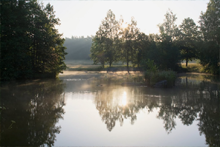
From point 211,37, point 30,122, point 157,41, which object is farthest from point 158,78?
point 157,41

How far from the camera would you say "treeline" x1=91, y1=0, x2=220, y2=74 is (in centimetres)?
4082

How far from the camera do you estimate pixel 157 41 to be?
53031mm

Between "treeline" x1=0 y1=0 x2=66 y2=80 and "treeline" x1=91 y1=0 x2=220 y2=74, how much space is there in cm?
1944

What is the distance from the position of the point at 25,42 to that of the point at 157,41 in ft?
113

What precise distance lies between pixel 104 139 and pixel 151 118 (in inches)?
127

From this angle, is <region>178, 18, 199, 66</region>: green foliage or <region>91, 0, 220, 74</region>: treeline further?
<region>178, 18, 199, 66</region>: green foliage

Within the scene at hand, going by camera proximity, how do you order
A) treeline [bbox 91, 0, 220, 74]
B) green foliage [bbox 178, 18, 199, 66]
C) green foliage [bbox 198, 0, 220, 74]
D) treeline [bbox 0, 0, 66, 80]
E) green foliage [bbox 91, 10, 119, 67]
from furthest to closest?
green foliage [bbox 91, 10, 119, 67]
green foliage [bbox 178, 18, 199, 66]
treeline [bbox 91, 0, 220, 74]
green foliage [bbox 198, 0, 220, 74]
treeline [bbox 0, 0, 66, 80]

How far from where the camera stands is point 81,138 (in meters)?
7.20

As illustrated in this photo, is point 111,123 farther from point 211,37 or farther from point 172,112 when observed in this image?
point 211,37

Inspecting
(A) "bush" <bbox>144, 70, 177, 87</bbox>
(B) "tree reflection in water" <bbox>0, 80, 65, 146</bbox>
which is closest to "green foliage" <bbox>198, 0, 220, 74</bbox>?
(A) "bush" <bbox>144, 70, 177, 87</bbox>

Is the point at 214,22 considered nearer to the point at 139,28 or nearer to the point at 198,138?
the point at 139,28

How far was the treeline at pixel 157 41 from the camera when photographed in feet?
134

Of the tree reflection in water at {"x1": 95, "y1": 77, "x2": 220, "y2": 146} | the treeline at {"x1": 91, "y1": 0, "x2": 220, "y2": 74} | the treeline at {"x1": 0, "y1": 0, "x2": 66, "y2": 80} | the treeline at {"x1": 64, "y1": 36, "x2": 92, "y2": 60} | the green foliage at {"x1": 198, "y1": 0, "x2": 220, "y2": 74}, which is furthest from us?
the treeline at {"x1": 64, "y1": 36, "x2": 92, "y2": 60}

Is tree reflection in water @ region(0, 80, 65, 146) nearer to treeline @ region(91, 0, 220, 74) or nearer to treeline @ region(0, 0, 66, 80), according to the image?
treeline @ region(0, 0, 66, 80)
